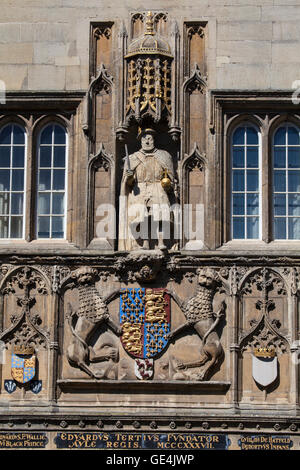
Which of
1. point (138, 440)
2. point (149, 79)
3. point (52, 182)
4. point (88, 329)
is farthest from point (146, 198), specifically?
point (138, 440)

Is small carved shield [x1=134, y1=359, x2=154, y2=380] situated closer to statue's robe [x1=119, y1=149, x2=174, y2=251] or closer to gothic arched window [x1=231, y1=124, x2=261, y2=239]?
statue's robe [x1=119, y1=149, x2=174, y2=251]

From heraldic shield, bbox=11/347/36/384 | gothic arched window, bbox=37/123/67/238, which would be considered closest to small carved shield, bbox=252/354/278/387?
heraldic shield, bbox=11/347/36/384

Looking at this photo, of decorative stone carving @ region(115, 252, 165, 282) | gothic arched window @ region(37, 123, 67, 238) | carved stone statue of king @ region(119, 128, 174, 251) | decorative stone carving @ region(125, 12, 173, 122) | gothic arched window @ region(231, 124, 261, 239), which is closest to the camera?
decorative stone carving @ region(115, 252, 165, 282)

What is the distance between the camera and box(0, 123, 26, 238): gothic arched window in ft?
80.8

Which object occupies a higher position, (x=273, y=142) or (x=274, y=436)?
(x=273, y=142)

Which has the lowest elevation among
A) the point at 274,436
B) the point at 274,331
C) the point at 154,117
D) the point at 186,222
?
the point at 274,436

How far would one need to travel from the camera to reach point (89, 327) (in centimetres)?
2372

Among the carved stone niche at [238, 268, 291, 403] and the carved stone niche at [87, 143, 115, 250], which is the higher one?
the carved stone niche at [87, 143, 115, 250]

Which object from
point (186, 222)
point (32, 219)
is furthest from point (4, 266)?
point (186, 222)

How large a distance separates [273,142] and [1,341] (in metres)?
5.20

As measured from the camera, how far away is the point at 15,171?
2475 cm

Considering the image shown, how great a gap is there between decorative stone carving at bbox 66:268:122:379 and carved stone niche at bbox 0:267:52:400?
1.33ft

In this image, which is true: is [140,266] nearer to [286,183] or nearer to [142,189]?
[142,189]

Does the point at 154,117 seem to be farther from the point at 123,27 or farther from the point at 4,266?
the point at 4,266
